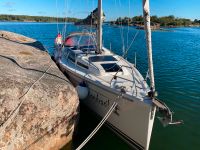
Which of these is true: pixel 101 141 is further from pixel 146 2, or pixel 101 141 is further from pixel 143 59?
pixel 143 59

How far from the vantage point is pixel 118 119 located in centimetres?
1384

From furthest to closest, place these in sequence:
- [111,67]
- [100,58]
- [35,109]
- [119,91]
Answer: [100,58] → [111,67] → [119,91] → [35,109]

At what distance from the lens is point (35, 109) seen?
37.9ft

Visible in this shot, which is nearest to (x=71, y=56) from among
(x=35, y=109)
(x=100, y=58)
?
(x=100, y=58)

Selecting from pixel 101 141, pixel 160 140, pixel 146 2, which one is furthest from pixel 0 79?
pixel 160 140

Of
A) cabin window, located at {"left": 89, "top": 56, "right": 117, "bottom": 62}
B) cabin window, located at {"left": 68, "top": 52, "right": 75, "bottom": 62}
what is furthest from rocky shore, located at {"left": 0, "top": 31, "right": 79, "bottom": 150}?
cabin window, located at {"left": 68, "top": 52, "right": 75, "bottom": 62}

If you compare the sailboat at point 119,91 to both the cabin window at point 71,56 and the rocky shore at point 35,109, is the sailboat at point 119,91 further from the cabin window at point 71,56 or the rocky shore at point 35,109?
the rocky shore at point 35,109

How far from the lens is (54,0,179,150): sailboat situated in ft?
38.8

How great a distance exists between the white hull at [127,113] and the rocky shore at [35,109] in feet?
5.59

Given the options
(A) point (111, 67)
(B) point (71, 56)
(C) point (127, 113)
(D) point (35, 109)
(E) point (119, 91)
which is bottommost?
(C) point (127, 113)

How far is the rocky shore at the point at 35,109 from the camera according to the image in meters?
10.8

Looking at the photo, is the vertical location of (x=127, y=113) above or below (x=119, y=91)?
below

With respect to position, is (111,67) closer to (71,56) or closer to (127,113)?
(127,113)

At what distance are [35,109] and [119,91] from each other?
13.1 ft
